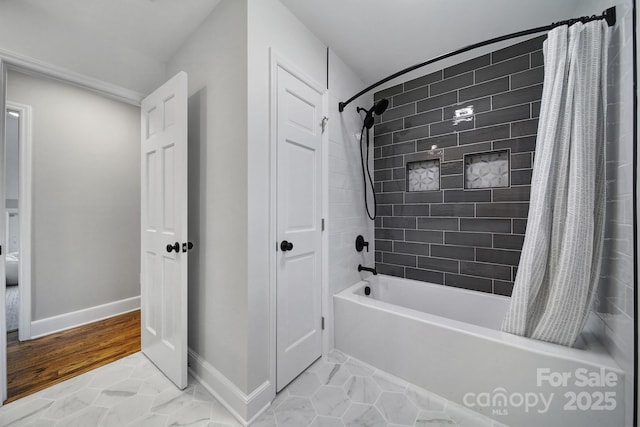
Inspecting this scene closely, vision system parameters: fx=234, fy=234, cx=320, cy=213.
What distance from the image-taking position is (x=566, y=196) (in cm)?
124

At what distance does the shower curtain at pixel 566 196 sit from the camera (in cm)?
117

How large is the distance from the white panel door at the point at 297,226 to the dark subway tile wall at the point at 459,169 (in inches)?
38.9

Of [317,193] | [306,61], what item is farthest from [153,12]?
[317,193]

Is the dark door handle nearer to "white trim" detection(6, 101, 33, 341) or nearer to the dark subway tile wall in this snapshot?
the dark subway tile wall

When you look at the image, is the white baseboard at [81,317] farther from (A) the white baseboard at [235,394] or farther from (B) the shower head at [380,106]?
(B) the shower head at [380,106]

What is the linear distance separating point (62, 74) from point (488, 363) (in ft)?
10.6

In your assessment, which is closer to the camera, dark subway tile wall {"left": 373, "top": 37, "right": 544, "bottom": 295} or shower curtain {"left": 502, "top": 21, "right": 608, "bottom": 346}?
shower curtain {"left": 502, "top": 21, "right": 608, "bottom": 346}

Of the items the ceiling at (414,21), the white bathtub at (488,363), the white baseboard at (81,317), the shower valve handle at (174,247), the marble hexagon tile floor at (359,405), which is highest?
the ceiling at (414,21)

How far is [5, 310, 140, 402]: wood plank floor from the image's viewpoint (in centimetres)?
157

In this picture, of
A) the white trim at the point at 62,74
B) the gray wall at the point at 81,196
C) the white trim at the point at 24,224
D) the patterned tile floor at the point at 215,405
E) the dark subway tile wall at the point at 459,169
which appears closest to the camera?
the patterned tile floor at the point at 215,405

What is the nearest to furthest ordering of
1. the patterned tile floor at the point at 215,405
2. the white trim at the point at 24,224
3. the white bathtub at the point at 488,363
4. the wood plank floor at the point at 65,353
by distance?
the white bathtub at the point at 488,363
the patterned tile floor at the point at 215,405
the wood plank floor at the point at 65,353
the white trim at the point at 24,224

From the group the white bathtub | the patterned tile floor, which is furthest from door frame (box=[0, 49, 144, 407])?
the white bathtub

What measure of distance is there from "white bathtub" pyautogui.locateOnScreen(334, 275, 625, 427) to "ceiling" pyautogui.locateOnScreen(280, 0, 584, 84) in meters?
2.04

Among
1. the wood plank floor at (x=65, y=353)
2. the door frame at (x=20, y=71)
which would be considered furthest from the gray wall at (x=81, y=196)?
the door frame at (x=20, y=71)
